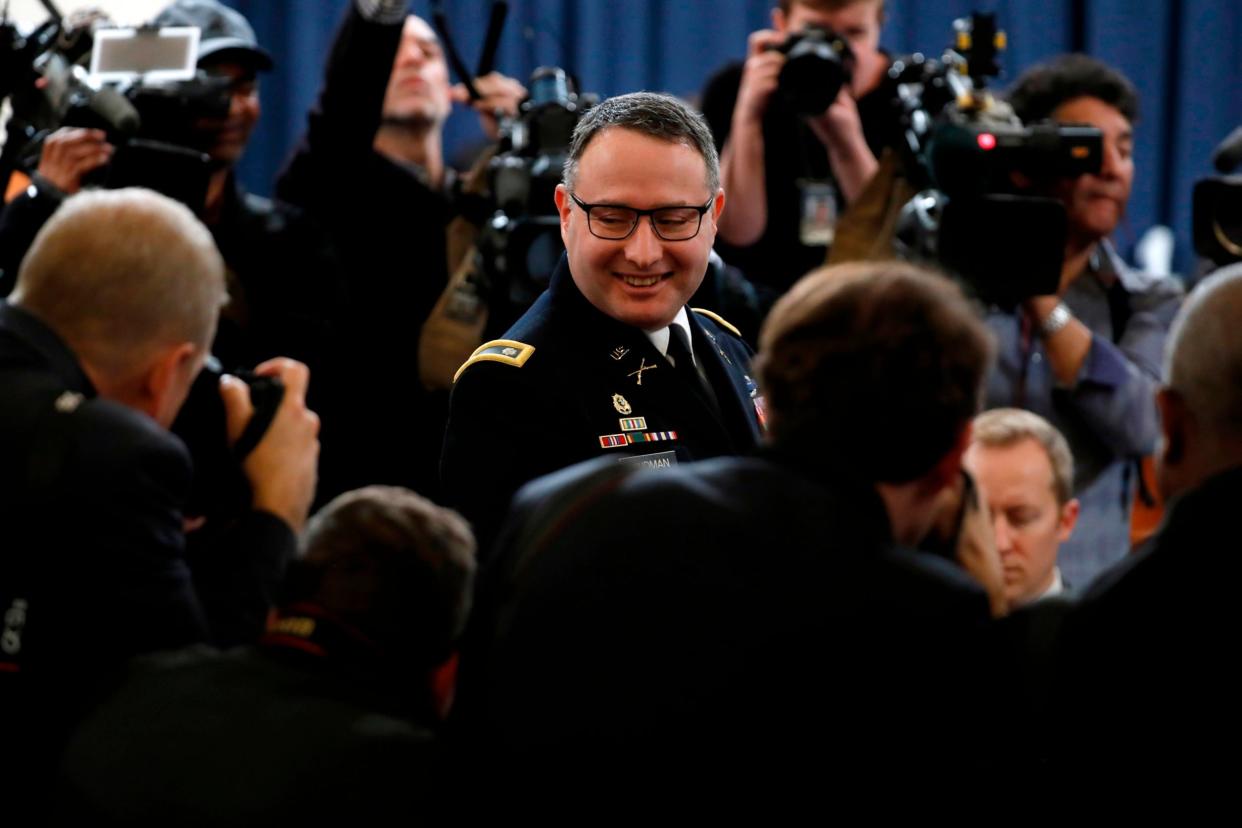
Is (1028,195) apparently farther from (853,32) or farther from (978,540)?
(978,540)

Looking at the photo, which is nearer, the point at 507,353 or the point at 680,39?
the point at 507,353

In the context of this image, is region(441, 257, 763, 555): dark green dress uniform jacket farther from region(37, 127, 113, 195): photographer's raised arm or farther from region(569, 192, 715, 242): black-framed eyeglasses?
region(37, 127, 113, 195): photographer's raised arm

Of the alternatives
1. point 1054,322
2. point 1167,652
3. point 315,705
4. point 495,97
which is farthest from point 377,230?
point 1167,652

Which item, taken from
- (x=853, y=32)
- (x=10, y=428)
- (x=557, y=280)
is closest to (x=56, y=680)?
(x=10, y=428)

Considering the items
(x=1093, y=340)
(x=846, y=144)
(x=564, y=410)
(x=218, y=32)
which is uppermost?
(x=218, y=32)

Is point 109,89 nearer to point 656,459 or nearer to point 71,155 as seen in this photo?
point 71,155

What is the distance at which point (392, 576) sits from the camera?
5.02ft

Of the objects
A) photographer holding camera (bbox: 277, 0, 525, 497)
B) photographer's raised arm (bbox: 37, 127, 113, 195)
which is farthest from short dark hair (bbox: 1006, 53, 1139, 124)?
photographer's raised arm (bbox: 37, 127, 113, 195)

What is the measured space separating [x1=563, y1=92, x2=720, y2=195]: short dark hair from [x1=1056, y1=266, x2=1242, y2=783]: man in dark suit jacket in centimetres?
80

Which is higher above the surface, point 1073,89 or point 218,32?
point 218,32

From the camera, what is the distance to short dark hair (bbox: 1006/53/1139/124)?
3.19 metres

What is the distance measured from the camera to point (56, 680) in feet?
5.32

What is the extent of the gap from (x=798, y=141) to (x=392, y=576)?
6.50 ft

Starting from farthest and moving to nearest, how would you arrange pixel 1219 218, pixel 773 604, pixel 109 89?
pixel 109 89 < pixel 1219 218 < pixel 773 604
